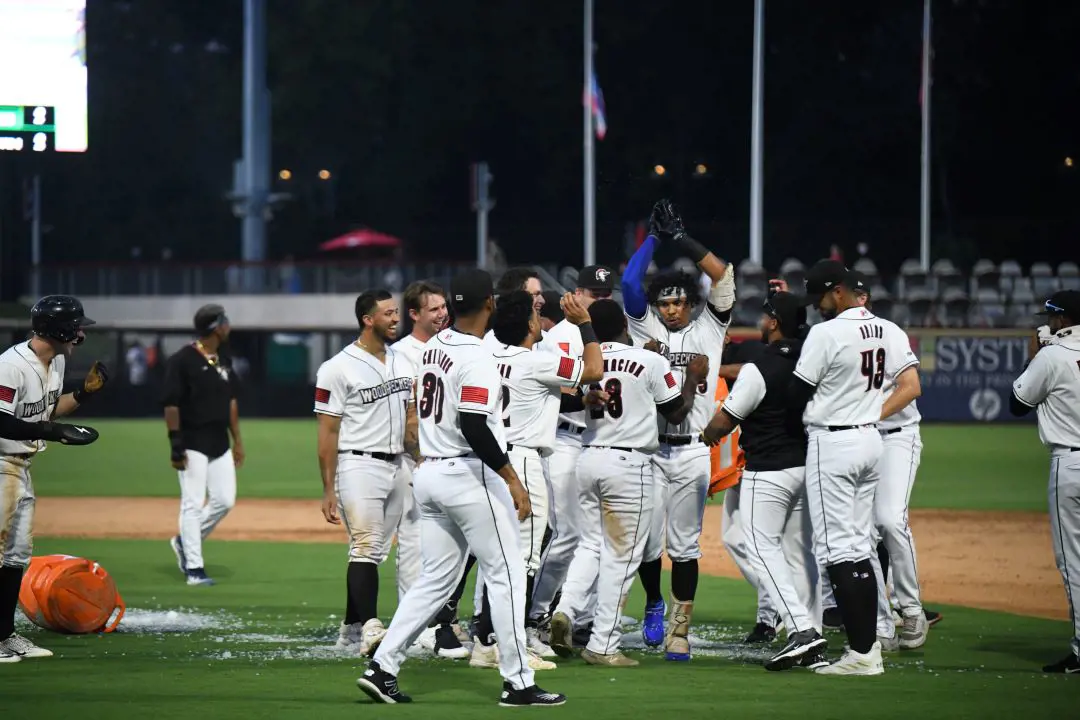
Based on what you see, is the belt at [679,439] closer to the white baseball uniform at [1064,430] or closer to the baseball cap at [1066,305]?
the white baseball uniform at [1064,430]

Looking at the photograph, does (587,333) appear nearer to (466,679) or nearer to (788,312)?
(788,312)

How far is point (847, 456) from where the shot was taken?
8062mm

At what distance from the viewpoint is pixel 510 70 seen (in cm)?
5972

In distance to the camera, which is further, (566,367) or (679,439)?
(679,439)

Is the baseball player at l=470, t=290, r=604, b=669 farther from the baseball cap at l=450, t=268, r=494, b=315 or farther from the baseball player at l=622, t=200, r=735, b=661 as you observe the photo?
the baseball player at l=622, t=200, r=735, b=661

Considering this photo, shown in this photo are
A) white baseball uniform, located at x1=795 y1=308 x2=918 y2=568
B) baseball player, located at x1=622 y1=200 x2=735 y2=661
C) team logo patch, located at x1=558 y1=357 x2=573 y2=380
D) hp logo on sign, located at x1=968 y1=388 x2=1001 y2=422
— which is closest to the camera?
team logo patch, located at x1=558 y1=357 x2=573 y2=380

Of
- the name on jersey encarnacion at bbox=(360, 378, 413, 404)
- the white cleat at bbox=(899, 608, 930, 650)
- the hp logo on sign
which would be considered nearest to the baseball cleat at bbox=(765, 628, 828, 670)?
the white cleat at bbox=(899, 608, 930, 650)

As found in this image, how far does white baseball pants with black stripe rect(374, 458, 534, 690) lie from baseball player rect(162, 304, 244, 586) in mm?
5212

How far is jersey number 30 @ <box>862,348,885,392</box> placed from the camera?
8.12m

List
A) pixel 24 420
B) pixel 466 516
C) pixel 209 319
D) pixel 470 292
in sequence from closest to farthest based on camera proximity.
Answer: pixel 466 516
pixel 470 292
pixel 24 420
pixel 209 319

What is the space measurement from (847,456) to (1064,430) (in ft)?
4.35

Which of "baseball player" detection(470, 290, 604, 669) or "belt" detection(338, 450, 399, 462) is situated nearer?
"baseball player" detection(470, 290, 604, 669)

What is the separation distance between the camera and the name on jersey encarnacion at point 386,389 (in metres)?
8.89

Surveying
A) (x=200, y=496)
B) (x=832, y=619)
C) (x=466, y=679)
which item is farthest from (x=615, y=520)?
(x=200, y=496)
